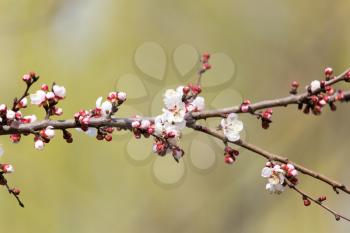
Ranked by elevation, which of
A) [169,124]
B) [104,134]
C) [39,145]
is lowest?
[39,145]

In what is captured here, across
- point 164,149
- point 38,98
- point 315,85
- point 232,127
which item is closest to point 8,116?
point 38,98

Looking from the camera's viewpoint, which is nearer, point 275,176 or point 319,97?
point 319,97

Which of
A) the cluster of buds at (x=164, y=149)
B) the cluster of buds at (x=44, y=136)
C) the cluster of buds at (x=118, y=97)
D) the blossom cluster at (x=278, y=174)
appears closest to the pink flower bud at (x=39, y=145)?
the cluster of buds at (x=44, y=136)

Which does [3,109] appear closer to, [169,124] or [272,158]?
[169,124]

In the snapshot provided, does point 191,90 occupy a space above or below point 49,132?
above

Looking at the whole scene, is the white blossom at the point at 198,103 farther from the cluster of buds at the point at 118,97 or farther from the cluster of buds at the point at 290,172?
the cluster of buds at the point at 290,172

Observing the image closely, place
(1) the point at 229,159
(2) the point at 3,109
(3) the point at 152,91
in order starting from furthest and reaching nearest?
(3) the point at 152,91 → (1) the point at 229,159 → (2) the point at 3,109

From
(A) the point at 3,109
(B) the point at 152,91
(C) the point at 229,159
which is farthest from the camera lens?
(B) the point at 152,91

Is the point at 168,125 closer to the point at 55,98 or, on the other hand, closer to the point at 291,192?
the point at 55,98
